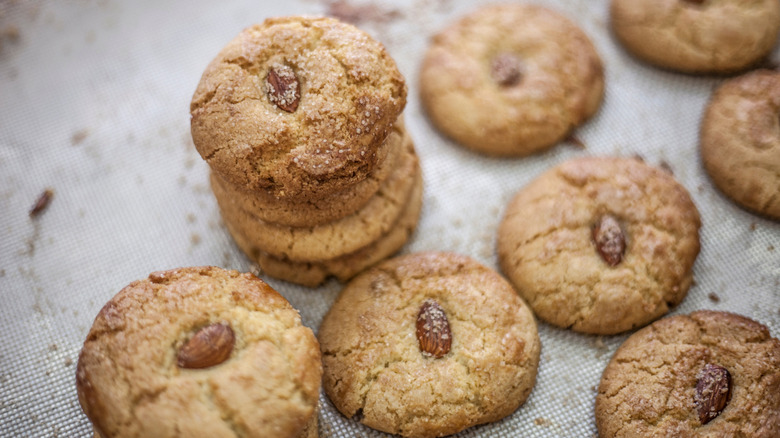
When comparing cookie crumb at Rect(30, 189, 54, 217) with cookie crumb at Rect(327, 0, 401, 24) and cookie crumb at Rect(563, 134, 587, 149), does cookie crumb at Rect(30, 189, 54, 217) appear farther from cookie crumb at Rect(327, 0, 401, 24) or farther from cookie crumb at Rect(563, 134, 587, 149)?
cookie crumb at Rect(563, 134, 587, 149)

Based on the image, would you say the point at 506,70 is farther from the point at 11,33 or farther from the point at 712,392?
the point at 11,33

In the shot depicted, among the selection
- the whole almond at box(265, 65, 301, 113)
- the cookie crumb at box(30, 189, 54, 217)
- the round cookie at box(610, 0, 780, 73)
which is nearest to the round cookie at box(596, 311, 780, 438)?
the round cookie at box(610, 0, 780, 73)

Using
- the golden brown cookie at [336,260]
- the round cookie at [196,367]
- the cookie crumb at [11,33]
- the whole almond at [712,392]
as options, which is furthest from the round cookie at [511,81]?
the cookie crumb at [11,33]

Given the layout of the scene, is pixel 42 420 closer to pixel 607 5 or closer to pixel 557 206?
pixel 557 206

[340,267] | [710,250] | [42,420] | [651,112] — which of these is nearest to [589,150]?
[651,112]

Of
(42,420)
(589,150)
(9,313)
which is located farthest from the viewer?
(589,150)

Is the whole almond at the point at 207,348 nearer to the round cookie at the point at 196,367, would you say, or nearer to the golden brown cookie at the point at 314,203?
the round cookie at the point at 196,367
